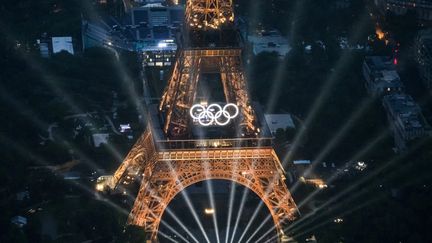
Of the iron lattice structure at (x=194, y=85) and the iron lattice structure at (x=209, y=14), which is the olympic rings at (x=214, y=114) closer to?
the iron lattice structure at (x=194, y=85)

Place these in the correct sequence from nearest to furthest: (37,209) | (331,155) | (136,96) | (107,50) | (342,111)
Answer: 1. (37,209)
2. (331,155)
3. (342,111)
4. (136,96)
5. (107,50)

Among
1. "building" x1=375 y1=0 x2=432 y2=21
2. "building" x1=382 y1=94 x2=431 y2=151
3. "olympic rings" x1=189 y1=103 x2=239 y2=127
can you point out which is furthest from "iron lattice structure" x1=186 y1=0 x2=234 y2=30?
"building" x1=375 y1=0 x2=432 y2=21

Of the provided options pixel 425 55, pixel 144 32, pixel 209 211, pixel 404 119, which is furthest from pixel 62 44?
pixel 209 211

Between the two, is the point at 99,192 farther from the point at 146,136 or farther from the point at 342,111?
the point at 342,111

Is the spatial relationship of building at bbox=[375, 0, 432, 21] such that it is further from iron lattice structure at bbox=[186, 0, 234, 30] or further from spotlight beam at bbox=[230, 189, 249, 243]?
iron lattice structure at bbox=[186, 0, 234, 30]

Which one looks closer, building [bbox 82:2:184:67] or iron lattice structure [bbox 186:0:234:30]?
iron lattice structure [bbox 186:0:234:30]

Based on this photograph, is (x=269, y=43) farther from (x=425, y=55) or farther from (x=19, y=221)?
(x=19, y=221)

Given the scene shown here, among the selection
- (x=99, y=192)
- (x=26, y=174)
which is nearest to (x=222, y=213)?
(x=99, y=192)
